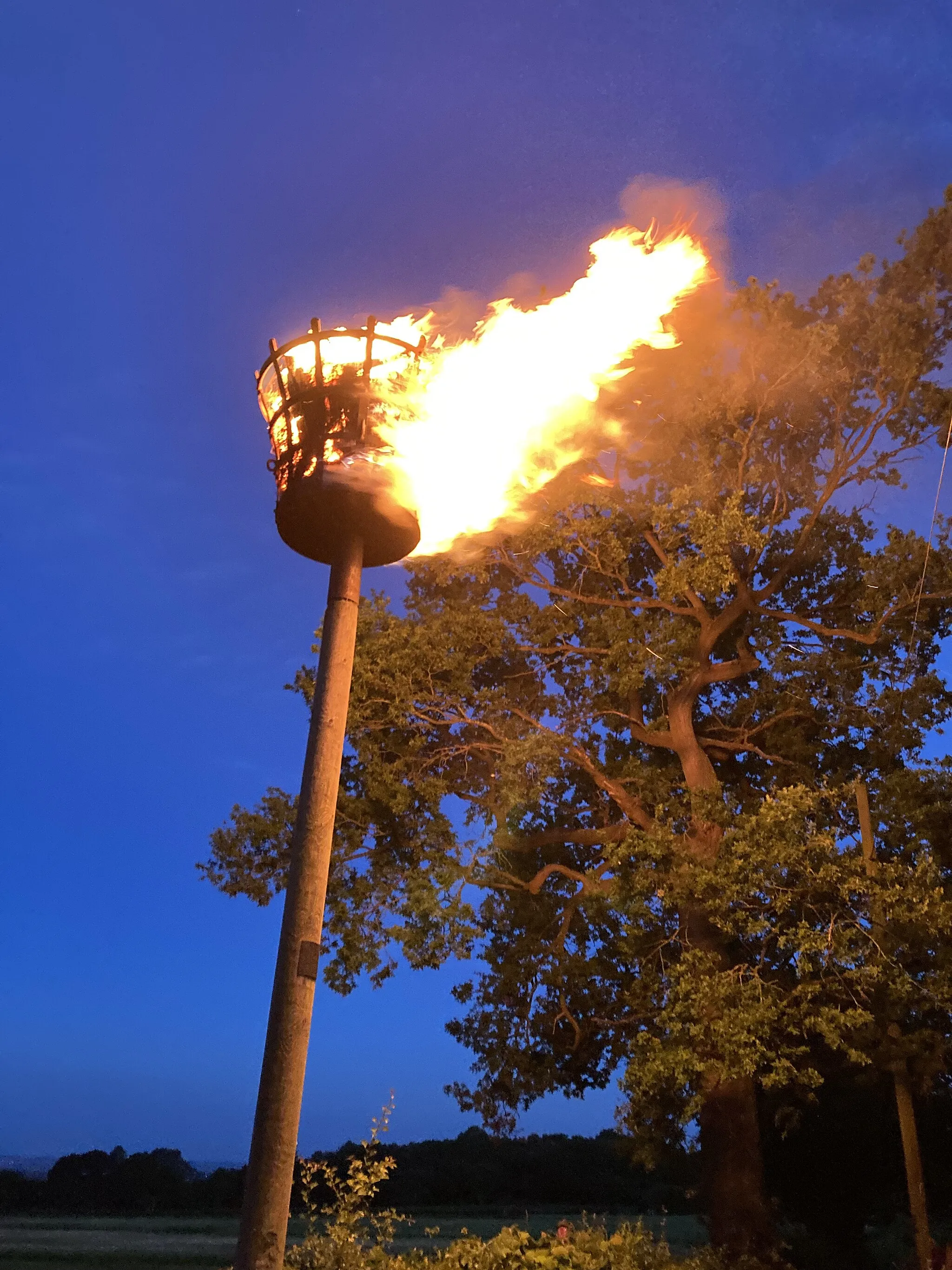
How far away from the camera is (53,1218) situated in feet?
111

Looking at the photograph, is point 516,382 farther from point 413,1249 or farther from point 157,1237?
point 157,1237

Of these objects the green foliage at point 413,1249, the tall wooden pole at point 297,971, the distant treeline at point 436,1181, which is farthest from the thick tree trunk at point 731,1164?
the distant treeline at point 436,1181

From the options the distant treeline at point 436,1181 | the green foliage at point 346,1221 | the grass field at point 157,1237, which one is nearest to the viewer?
the green foliage at point 346,1221

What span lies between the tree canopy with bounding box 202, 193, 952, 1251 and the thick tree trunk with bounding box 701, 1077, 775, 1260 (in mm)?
39

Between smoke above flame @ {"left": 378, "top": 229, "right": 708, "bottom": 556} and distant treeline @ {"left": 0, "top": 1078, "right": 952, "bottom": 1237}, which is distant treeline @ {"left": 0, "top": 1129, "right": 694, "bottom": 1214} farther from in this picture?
smoke above flame @ {"left": 378, "top": 229, "right": 708, "bottom": 556}

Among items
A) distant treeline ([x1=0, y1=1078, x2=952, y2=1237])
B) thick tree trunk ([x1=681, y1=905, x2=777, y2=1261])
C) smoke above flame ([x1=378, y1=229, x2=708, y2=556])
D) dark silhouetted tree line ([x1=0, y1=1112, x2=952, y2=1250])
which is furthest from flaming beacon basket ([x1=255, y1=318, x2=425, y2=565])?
dark silhouetted tree line ([x1=0, y1=1112, x2=952, y2=1250])

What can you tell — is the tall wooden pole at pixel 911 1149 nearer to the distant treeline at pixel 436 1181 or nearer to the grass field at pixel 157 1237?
the grass field at pixel 157 1237

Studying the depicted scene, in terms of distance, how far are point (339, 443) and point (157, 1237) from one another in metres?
25.1

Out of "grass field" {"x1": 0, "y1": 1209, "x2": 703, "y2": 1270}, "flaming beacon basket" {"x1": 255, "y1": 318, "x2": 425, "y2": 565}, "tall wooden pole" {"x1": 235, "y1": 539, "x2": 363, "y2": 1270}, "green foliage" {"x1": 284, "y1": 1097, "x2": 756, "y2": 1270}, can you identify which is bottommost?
"grass field" {"x1": 0, "y1": 1209, "x2": 703, "y2": 1270}

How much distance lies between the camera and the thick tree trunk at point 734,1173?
13.8 metres

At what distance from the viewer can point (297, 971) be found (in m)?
4.94

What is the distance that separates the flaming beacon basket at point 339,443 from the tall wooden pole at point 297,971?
507mm

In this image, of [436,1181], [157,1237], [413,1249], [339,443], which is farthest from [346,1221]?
[436,1181]

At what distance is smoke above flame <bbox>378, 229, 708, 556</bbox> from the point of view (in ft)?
22.5
